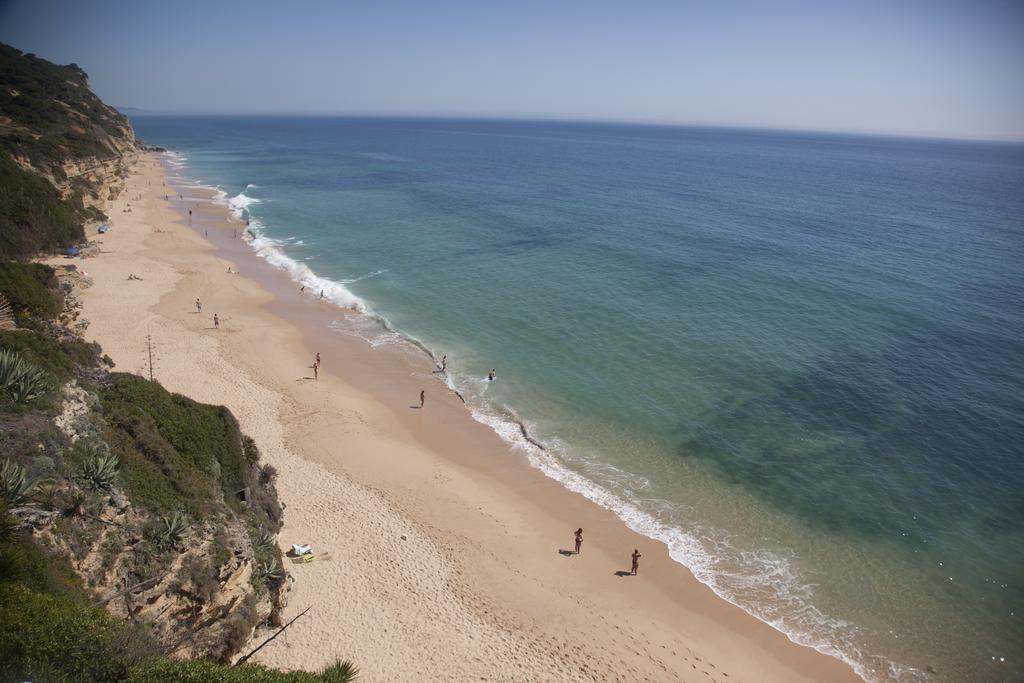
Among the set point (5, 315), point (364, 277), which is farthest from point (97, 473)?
point (364, 277)

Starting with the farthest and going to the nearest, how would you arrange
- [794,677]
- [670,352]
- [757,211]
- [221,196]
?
[221,196], [757,211], [670,352], [794,677]

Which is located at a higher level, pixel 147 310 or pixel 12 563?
pixel 12 563

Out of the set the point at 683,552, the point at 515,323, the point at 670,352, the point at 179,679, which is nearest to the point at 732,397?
the point at 670,352

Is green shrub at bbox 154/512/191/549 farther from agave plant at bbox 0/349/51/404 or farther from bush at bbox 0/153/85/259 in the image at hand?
bush at bbox 0/153/85/259

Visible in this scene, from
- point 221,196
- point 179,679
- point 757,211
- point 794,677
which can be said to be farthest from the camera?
point 221,196

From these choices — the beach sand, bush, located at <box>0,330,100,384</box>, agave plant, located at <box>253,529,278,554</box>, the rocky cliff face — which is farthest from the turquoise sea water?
bush, located at <box>0,330,100,384</box>

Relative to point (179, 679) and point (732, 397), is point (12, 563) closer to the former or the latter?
point (179, 679)
